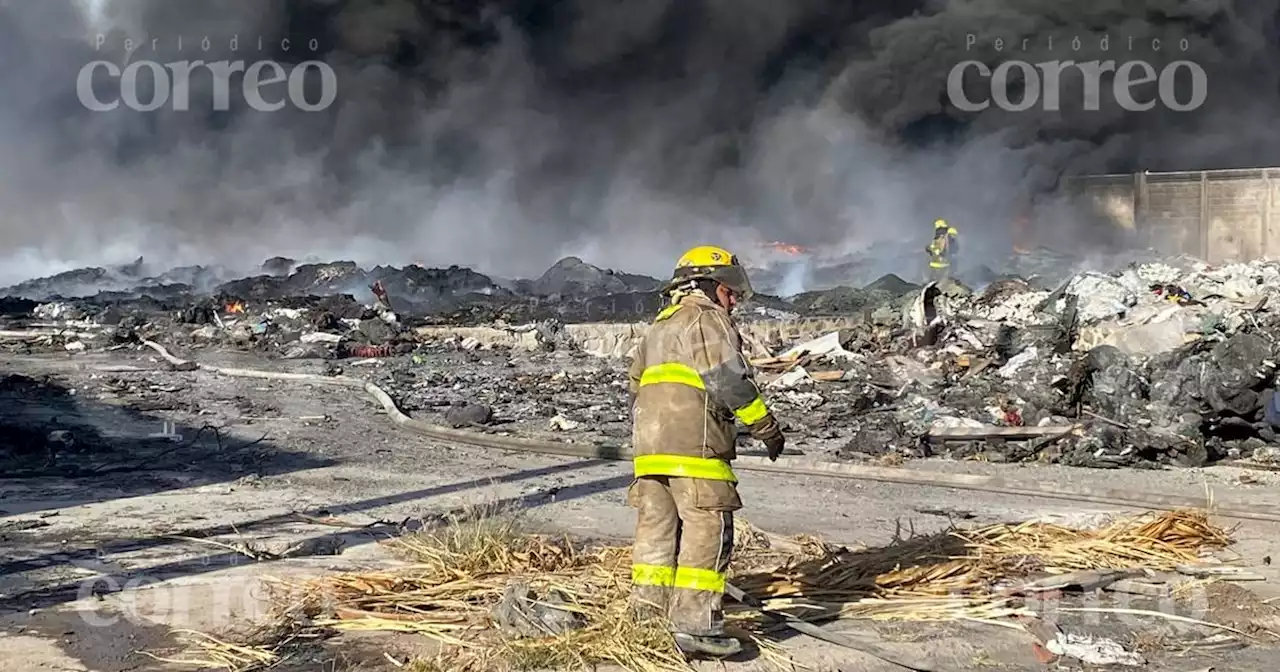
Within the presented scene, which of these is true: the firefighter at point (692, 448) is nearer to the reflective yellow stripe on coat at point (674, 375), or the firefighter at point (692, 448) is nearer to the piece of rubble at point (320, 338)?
the reflective yellow stripe on coat at point (674, 375)

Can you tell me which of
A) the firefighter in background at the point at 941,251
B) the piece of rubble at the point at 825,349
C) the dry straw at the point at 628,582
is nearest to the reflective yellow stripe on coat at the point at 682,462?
the dry straw at the point at 628,582

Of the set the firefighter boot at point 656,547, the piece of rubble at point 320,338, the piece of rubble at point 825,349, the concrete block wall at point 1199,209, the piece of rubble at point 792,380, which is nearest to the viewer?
the firefighter boot at point 656,547

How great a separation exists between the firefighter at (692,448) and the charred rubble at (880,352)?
179cm

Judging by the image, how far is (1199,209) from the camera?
69.6ft

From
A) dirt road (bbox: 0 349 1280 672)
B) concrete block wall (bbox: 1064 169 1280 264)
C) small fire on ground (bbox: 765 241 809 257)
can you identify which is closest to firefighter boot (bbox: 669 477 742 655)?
dirt road (bbox: 0 349 1280 672)

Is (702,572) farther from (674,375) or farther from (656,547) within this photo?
(674,375)

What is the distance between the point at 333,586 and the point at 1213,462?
19.2 feet

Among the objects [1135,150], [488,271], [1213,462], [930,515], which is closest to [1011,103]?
[1135,150]

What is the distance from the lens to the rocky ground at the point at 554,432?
3.91m

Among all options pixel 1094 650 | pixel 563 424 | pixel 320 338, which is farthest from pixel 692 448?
pixel 320 338

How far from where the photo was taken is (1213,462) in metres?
7.16

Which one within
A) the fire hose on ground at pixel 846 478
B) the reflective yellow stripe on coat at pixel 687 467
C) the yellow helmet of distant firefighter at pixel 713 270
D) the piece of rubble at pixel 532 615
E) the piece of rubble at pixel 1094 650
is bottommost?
the piece of rubble at pixel 1094 650

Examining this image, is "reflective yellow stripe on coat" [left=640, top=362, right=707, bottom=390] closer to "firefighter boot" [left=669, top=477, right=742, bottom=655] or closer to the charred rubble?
"firefighter boot" [left=669, top=477, right=742, bottom=655]

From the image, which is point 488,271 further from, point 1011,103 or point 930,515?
point 930,515
